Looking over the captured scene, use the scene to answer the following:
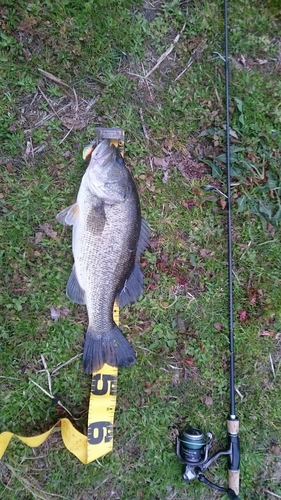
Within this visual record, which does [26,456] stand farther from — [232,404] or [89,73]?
[89,73]

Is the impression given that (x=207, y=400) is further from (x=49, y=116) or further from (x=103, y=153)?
(x=49, y=116)

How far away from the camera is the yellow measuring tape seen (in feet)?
9.50

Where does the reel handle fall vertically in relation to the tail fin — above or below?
below

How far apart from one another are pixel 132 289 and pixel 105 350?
46 centimetres

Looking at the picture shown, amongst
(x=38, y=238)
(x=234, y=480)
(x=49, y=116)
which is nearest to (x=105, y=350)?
(x=38, y=238)

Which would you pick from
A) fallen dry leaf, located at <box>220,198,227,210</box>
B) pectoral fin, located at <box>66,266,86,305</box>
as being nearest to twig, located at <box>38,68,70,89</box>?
pectoral fin, located at <box>66,266,86,305</box>

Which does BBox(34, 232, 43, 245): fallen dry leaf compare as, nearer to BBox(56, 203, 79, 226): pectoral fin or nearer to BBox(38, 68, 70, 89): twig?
BBox(56, 203, 79, 226): pectoral fin

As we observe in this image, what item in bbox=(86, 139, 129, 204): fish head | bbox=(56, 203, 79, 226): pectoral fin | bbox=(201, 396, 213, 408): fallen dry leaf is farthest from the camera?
bbox=(201, 396, 213, 408): fallen dry leaf

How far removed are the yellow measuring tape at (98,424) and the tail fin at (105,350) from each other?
0.08m

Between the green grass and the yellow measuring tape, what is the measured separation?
4.0 inches

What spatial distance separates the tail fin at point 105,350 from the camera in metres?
2.91

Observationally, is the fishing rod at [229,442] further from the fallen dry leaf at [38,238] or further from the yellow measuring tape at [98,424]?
the fallen dry leaf at [38,238]

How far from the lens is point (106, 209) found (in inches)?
106

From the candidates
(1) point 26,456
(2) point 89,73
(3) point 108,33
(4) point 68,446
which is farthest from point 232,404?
(3) point 108,33
